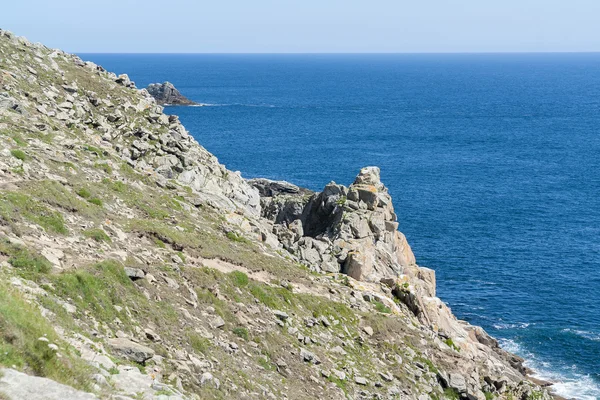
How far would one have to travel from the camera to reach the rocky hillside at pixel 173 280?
21.0 metres

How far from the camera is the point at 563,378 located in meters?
59.5

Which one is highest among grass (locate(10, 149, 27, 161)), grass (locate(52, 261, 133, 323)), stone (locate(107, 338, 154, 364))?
grass (locate(10, 149, 27, 161))

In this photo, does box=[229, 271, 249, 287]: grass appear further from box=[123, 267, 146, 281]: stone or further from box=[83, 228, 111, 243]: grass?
box=[83, 228, 111, 243]: grass

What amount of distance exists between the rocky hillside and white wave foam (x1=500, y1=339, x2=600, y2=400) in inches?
150

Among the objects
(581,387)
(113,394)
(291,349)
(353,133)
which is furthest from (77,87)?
(353,133)

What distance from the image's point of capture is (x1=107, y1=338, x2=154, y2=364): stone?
69.3ft

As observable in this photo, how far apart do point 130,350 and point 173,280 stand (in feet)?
27.7

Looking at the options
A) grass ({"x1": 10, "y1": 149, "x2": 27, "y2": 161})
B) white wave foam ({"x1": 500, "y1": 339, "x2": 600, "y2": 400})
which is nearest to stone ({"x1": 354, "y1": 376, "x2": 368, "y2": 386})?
grass ({"x1": 10, "y1": 149, "x2": 27, "y2": 161})

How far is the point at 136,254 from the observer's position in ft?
99.9

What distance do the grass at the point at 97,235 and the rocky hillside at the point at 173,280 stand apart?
0.06 meters

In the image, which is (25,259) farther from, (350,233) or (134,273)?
(350,233)

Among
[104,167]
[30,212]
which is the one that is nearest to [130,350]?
[30,212]

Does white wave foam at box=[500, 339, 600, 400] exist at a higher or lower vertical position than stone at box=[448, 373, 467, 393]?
lower

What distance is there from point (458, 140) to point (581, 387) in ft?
395
